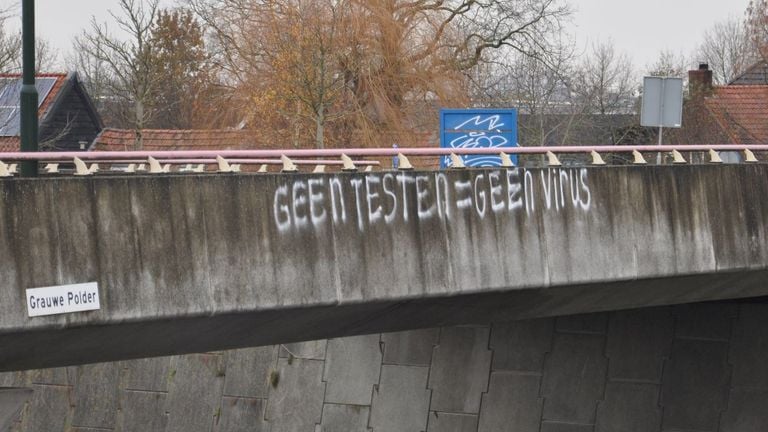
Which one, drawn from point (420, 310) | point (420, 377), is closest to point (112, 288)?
point (420, 310)

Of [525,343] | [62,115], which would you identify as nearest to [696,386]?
[525,343]

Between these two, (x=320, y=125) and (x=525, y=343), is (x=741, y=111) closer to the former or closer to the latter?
(x=320, y=125)

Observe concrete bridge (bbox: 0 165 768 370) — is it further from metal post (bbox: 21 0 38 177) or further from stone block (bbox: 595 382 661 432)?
stone block (bbox: 595 382 661 432)

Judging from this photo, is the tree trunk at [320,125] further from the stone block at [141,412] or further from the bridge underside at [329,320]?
the bridge underside at [329,320]

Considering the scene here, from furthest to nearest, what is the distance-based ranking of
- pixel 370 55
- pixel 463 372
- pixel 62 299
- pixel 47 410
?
pixel 370 55, pixel 47 410, pixel 463 372, pixel 62 299

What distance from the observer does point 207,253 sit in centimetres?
1008

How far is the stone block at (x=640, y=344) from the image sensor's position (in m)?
17.5

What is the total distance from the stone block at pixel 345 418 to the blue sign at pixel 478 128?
12.3 ft

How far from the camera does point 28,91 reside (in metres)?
11.9

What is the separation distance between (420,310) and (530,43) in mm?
25901

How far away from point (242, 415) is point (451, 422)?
3047mm

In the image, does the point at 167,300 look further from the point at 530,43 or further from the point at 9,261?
the point at 530,43

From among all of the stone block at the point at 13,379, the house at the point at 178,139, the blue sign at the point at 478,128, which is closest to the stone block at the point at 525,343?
the blue sign at the point at 478,128

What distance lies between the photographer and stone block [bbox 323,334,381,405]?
1792 centimetres
